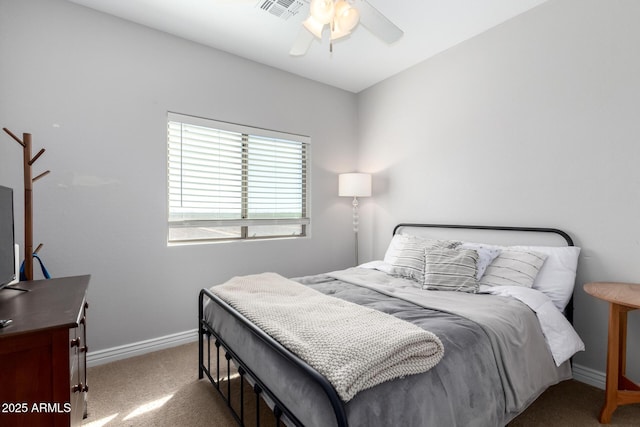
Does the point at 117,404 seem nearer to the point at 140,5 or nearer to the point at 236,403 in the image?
the point at 236,403

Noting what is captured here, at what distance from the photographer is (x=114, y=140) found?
2.49 meters

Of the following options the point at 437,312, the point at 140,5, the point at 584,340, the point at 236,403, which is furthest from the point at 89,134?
the point at 584,340

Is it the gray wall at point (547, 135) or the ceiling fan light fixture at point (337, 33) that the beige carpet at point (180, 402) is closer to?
the gray wall at point (547, 135)

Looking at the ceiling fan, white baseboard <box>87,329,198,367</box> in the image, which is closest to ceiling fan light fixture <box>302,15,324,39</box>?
the ceiling fan

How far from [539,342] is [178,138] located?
10.2 ft

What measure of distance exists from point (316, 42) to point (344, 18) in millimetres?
1309

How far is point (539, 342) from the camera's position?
1.77 metres

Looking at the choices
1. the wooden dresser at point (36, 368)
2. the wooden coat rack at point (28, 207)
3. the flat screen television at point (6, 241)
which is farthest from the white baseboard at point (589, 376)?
the wooden coat rack at point (28, 207)

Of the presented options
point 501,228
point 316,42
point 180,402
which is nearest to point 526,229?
point 501,228

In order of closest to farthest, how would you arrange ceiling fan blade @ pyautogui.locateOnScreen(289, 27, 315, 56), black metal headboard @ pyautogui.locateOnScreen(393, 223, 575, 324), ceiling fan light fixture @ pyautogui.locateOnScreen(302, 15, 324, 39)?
ceiling fan light fixture @ pyautogui.locateOnScreen(302, 15, 324, 39), ceiling fan blade @ pyautogui.locateOnScreen(289, 27, 315, 56), black metal headboard @ pyautogui.locateOnScreen(393, 223, 575, 324)

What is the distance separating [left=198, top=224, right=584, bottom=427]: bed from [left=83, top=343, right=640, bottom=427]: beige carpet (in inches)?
5.5

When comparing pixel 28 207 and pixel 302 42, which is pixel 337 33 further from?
pixel 28 207

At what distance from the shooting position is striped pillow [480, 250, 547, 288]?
2.14 m

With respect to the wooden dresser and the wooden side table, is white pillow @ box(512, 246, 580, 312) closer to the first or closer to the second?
the wooden side table
